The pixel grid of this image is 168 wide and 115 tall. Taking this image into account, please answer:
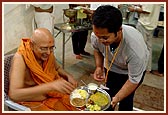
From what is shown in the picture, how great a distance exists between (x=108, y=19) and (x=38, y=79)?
2.31 ft

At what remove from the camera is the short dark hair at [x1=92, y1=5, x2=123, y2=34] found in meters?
1.34

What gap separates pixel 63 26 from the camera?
3.18 metres

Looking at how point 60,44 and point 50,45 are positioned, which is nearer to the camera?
point 50,45

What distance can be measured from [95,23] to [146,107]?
1.60 meters

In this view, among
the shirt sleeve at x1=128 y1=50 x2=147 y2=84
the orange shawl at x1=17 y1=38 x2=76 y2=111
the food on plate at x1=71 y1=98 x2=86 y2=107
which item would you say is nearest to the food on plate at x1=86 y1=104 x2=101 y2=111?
the food on plate at x1=71 y1=98 x2=86 y2=107

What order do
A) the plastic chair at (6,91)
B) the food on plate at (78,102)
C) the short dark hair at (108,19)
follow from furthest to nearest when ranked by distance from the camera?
the food on plate at (78,102) → the plastic chair at (6,91) → the short dark hair at (108,19)

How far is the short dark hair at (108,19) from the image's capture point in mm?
1344

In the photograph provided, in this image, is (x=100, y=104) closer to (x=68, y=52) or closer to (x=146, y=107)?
(x=146, y=107)

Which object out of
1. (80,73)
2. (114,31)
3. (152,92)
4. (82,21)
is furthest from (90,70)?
(114,31)

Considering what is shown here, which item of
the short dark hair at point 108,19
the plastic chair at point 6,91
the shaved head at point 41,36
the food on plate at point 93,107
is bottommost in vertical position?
the food on plate at point 93,107

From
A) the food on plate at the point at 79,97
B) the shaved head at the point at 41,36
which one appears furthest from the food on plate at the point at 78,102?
the shaved head at the point at 41,36

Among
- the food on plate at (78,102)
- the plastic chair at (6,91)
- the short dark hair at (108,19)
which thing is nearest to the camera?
the short dark hair at (108,19)

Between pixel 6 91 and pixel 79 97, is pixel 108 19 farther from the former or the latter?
pixel 6 91

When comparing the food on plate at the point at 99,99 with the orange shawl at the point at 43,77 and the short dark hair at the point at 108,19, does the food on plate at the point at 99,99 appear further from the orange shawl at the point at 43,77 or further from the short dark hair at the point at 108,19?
the short dark hair at the point at 108,19
